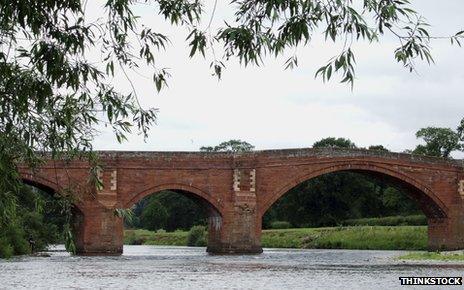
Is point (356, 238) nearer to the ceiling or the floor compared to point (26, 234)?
nearer to the ceiling

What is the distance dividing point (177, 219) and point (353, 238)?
38732 mm

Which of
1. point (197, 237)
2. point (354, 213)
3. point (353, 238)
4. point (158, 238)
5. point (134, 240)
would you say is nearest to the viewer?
point (353, 238)

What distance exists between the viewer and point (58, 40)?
827 centimetres

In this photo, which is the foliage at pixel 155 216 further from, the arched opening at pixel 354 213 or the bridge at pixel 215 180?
the bridge at pixel 215 180

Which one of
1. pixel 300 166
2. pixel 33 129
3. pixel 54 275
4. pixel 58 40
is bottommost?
pixel 54 275

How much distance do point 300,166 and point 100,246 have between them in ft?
39.1

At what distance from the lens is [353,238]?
5522cm

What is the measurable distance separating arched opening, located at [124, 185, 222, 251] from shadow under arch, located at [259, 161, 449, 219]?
3033 millimetres

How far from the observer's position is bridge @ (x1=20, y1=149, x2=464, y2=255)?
39.8 meters

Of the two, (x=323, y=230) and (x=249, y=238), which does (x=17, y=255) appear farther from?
(x=323, y=230)

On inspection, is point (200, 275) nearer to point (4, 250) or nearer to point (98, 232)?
point (4, 250)

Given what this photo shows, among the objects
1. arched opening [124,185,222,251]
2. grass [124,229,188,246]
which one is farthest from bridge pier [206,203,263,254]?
grass [124,229,188,246]

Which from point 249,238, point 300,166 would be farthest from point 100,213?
point 300,166

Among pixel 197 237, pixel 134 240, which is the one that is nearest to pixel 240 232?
pixel 197 237
